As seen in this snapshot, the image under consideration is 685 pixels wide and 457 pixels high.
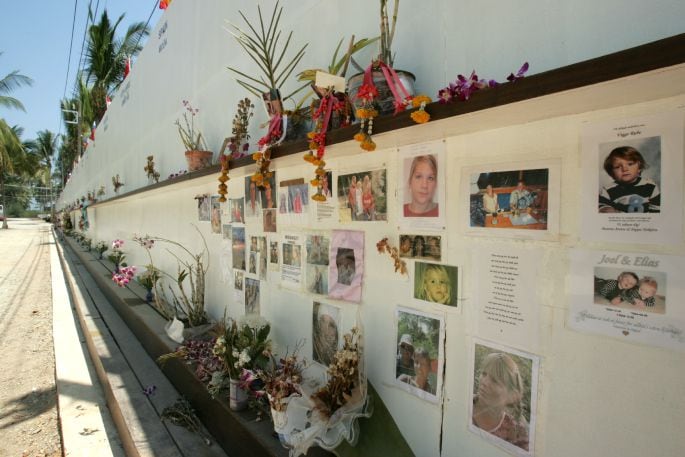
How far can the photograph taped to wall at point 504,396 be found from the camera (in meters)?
1.09

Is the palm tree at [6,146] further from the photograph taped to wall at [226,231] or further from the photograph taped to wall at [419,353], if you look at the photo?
the photograph taped to wall at [419,353]

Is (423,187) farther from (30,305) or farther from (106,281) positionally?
(30,305)

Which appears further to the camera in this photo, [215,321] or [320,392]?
[215,321]

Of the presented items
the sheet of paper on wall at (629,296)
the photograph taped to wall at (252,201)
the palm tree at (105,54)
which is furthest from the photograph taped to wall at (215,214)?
the palm tree at (105,54)

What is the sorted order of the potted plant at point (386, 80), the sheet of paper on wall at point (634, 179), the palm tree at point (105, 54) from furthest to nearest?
the palm tree at point (105, 54) → the potted plant at point (386, 80) → the sheet of paper on wall at point (634, 179)

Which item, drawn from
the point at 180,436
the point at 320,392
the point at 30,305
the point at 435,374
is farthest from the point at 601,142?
the point at 30,305

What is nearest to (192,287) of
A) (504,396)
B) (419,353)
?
(419,353)

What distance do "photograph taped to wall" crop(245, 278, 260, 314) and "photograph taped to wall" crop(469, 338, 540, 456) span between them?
151cm

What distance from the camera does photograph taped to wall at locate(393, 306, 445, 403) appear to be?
52.7 inches

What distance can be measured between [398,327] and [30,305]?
7146mm

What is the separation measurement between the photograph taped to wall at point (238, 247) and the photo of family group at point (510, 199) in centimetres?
171

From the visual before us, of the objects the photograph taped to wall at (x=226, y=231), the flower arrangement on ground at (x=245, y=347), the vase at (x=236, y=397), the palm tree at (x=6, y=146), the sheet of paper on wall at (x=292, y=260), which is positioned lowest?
the vase at (x=236, y=397)

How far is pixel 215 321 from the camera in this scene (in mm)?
3154

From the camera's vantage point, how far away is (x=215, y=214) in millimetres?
3002
